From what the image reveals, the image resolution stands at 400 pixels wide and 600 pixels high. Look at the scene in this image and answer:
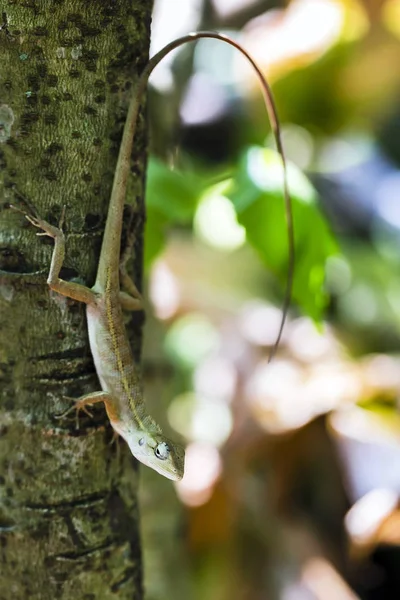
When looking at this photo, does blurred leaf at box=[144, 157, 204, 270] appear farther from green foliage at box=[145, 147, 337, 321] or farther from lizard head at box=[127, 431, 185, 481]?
lizard head at box=[127, 431, 185, 481]

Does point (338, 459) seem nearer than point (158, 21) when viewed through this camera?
No

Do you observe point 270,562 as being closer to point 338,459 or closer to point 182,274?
point 338,459

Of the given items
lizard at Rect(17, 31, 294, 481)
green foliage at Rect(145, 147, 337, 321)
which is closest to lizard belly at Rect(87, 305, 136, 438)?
lizard at Rect(17, 31, 294, 481)

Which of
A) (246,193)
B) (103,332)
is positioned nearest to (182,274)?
(246,193)

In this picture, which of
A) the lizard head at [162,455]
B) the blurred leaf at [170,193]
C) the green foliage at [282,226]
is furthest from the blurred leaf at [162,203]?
the lizard head at [162,455]

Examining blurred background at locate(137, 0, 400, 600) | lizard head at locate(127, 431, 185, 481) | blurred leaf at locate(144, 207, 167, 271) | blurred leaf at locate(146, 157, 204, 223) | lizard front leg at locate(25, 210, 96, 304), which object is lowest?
blurred background at locate(137, 0, 400, 600)

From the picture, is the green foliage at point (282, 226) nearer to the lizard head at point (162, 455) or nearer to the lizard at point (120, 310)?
the lizard at point (120, 310)
